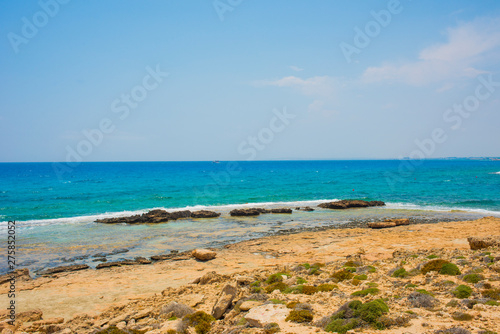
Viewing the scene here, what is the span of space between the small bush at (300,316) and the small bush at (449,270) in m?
6.11

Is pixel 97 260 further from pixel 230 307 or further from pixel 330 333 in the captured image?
pixel 330 333

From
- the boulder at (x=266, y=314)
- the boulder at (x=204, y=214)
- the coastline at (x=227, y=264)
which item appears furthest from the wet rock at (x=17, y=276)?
the boulder at (x=204, y=214)

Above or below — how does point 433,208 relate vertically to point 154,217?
above

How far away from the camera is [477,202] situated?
1726 inches

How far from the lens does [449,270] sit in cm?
1163

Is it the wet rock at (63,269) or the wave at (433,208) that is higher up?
the wave at (433,208)

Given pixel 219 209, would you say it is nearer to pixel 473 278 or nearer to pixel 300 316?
pixel 300 316

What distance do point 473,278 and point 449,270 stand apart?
3.48 ft

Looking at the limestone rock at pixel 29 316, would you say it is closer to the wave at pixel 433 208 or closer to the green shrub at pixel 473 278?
the green shrub at pixel 473 278

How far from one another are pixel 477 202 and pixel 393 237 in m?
30.6

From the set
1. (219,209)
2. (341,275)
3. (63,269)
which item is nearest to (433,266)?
(341,275)

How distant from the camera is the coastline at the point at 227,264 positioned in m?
13.3

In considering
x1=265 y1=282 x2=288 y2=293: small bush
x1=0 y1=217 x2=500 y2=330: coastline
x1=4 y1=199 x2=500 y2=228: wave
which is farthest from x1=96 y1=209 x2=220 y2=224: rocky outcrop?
x1=265 y1=282 x2=288 y2=293: small bush

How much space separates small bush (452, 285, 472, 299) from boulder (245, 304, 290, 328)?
5.28 m
